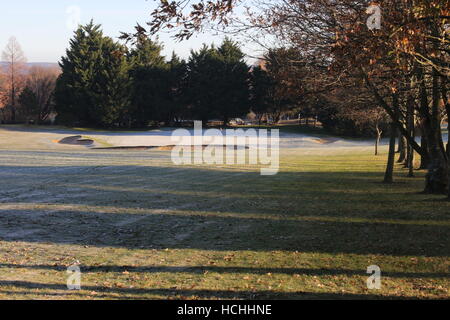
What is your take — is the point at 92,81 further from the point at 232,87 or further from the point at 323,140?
the point at 323,140

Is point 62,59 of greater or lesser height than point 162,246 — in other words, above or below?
above

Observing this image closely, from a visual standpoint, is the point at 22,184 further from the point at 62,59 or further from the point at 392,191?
the point at 62,59

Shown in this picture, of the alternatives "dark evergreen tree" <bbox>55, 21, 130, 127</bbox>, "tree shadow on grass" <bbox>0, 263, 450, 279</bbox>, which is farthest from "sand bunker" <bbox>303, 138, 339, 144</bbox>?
"tree shadow on grass" <bbox>0, 263, 450, 279</bbox>

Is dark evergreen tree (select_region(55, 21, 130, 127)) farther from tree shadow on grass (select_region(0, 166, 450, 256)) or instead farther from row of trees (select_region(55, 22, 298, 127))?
tree shadow on grass (select_region(0, 166, 450, 256))

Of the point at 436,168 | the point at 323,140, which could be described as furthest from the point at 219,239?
the point at 323,140

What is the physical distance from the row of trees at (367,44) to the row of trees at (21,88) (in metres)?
55.4

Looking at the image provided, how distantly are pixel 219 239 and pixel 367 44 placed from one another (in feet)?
16.3

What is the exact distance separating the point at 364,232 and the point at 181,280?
5261mm

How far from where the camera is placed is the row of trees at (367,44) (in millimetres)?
7625

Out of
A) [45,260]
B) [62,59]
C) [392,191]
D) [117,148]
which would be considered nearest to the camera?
[45,260]

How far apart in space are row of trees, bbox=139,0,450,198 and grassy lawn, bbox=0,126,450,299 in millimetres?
3203

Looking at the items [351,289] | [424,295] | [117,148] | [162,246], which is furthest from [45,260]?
[117,148]

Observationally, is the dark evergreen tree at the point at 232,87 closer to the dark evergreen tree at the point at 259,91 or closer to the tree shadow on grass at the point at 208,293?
the dark evergreen tree at the point at 259,91

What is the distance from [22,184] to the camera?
17703 mm
